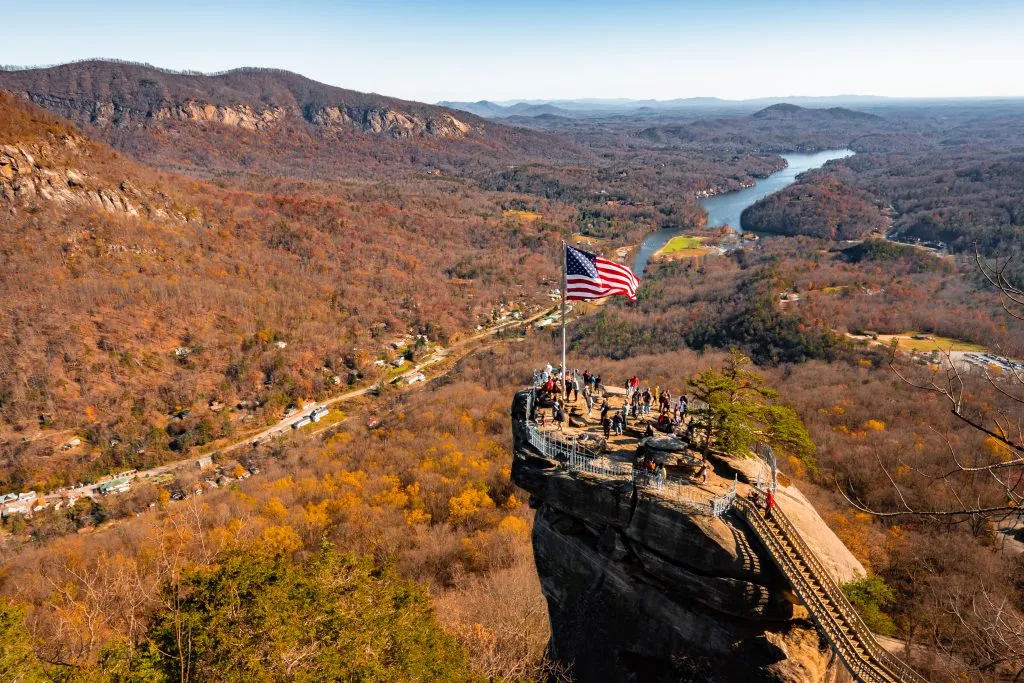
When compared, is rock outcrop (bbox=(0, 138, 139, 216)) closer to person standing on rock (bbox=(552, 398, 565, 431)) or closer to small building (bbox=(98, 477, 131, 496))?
small building (bbox=(98, 477, 131, 496))

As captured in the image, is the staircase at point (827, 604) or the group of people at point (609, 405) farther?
the group of people at point (609, 405)

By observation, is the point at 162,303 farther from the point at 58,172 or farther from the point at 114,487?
the point at 114,487

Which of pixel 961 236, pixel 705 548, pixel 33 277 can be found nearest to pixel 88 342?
Result: pixel 33 277

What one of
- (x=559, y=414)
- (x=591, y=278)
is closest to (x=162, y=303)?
(x=559, y=414)

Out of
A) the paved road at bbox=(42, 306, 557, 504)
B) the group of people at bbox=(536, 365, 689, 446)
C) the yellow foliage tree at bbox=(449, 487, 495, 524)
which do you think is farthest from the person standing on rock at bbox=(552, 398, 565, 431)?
the paved road at bbox=(42, 306, 557, 504)

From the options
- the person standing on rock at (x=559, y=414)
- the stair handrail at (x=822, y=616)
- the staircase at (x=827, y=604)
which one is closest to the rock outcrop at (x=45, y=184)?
the person standing on rock at (x=559, y=414)

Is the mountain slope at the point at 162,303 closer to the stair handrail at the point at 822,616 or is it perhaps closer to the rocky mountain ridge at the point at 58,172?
the rocky mountain ridge at the point at 58,172

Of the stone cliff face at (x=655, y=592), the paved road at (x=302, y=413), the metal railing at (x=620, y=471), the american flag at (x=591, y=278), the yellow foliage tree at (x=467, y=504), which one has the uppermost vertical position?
the american flag at (x=591, y=278)
